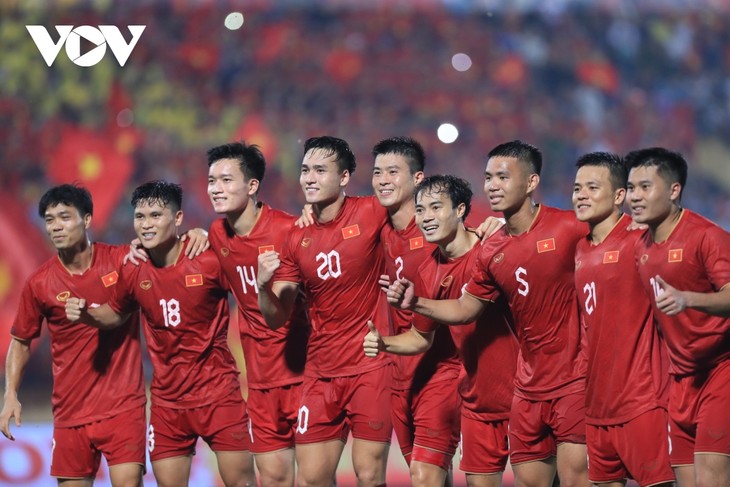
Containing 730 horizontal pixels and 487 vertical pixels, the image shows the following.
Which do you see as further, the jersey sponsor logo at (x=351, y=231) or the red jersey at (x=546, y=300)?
the jersey sponsor logo at (x=351, y=231)

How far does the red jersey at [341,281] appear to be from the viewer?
6.48 meters

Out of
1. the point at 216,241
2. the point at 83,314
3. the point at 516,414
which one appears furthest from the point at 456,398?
the point at 83,314

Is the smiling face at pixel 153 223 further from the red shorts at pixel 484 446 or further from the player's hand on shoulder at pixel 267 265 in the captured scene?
the red shorts at pixel 484 446

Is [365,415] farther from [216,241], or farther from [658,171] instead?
[658,171]

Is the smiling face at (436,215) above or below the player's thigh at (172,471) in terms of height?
above

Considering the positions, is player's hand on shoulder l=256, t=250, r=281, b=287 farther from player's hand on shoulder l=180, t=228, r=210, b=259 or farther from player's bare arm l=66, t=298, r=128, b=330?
player's bare arm l=66, t=298, r=128, b=330

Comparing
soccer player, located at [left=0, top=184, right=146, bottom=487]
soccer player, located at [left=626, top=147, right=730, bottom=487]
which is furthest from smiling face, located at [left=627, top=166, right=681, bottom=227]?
soccer player, located at [left=0, top=184, right=146, bottom=487]

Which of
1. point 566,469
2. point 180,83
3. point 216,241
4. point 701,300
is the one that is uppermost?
point 180,83

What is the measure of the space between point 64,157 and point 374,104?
118 inches

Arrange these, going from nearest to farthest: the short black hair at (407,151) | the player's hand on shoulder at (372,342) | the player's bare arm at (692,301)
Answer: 1. the player's bare arm at (692,301)
2. the player's hand on shoulder at (372,342)
3. the short black hair at (407,151)

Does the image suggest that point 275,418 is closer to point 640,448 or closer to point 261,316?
point 261,316

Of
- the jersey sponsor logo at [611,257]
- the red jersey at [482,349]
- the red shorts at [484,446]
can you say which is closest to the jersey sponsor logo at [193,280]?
the red jersey at [482,349]

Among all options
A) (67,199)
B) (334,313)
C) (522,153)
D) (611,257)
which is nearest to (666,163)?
(611,257)

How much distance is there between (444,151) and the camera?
11.0 meters
